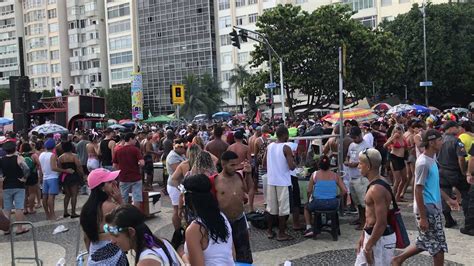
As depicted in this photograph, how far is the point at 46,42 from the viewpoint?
3317 inches

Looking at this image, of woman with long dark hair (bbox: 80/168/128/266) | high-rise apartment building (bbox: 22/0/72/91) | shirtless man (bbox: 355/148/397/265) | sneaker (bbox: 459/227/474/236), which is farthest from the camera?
high-rise apartment building (bbox: 22/0/72/91)

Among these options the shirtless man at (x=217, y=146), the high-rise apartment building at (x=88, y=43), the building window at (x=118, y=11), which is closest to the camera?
the shirtless man at (x=217, y=146)

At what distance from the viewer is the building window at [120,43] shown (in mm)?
77000

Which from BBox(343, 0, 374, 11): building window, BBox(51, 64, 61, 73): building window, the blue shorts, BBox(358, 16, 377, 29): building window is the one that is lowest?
the blue shorts

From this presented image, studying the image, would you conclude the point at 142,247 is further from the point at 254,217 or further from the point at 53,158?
the point at 53,158

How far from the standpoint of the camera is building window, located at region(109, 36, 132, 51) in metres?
77.0

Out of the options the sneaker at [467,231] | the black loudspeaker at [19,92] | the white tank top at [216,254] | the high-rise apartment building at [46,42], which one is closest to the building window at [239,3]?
the high-rise apartment building at [46,42]

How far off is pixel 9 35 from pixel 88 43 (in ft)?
58.7

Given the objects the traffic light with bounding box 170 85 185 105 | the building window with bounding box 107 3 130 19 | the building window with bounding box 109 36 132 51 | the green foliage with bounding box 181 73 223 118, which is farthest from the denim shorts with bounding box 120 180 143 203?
the building window with bounding box 107 3 130 19

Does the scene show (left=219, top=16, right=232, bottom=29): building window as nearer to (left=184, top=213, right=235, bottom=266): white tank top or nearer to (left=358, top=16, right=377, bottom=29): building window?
(left=358, top=16, right=377, bottom=29): building window

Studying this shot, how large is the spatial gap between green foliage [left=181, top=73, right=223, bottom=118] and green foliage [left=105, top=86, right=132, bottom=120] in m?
10.9

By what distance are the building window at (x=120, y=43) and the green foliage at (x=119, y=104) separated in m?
11.0

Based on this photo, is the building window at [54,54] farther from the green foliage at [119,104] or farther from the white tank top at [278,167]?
the white tank top at [278,167]

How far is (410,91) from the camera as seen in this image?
45.1 meters
